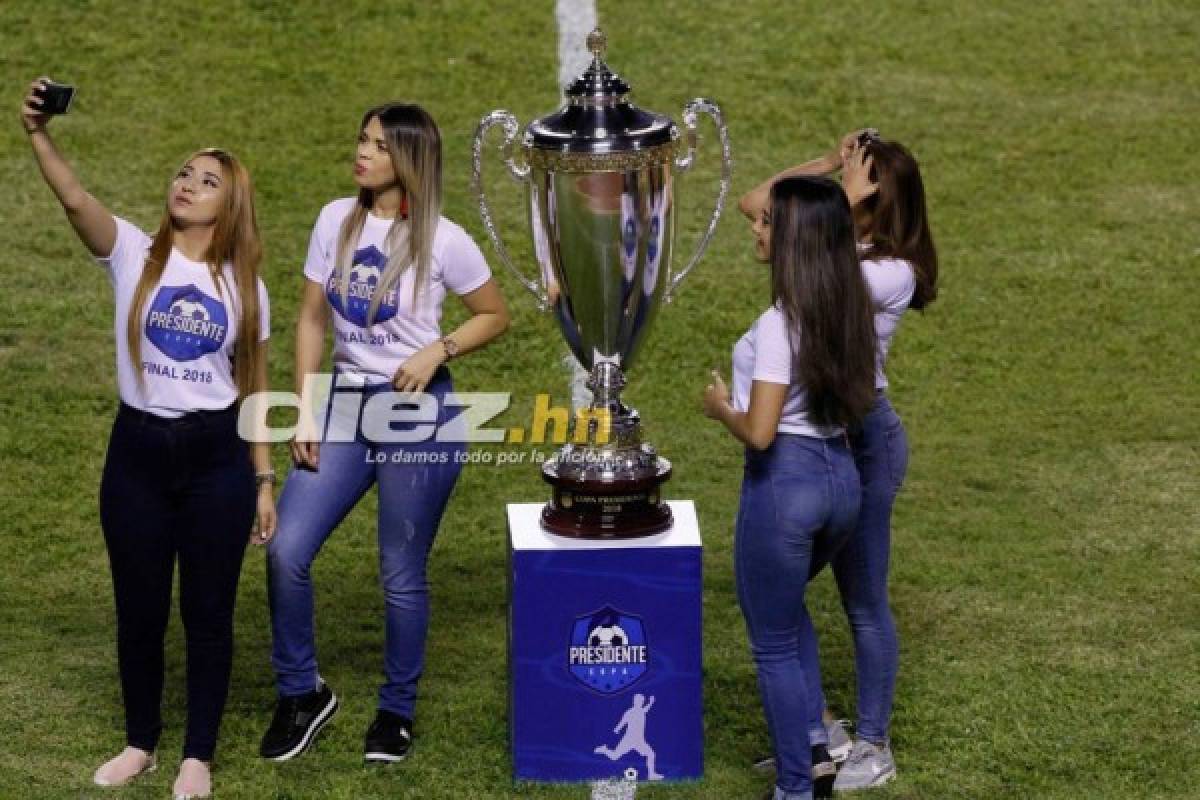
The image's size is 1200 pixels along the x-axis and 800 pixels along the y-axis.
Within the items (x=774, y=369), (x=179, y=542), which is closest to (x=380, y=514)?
(x=179, y=542)

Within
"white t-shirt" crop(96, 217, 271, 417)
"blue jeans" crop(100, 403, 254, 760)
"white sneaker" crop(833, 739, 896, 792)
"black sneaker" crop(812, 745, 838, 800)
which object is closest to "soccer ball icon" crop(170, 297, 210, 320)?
"white t-shirt" crop(96, 217, 271, 417)

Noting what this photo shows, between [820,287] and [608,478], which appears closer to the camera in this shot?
[820,287]

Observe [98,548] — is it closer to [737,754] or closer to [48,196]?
[737,754]

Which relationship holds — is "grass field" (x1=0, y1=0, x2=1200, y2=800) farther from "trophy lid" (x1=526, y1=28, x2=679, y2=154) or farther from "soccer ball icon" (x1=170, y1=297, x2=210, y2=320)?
"trophy lid" (x1=526, y1=28, x2=679, y2=154)

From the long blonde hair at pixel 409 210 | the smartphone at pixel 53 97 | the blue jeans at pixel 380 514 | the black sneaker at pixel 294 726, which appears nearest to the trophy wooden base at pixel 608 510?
the blue jeans at pixel 380 514

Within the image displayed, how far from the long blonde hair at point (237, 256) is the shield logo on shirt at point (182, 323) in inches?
2.2

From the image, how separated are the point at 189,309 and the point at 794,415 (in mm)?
1639

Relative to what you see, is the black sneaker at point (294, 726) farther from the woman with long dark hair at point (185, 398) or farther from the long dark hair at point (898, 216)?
the long dark hair at point (898, 216)

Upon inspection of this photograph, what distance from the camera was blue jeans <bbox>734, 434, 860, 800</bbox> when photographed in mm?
6180

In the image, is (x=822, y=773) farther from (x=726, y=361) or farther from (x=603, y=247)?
(x=726, y=361)

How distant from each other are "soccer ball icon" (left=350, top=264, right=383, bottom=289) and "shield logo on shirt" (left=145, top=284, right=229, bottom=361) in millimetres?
473

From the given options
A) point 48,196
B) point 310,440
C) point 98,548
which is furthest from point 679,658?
point 48,196

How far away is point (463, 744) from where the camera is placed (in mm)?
7051

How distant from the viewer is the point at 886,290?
6.41m
